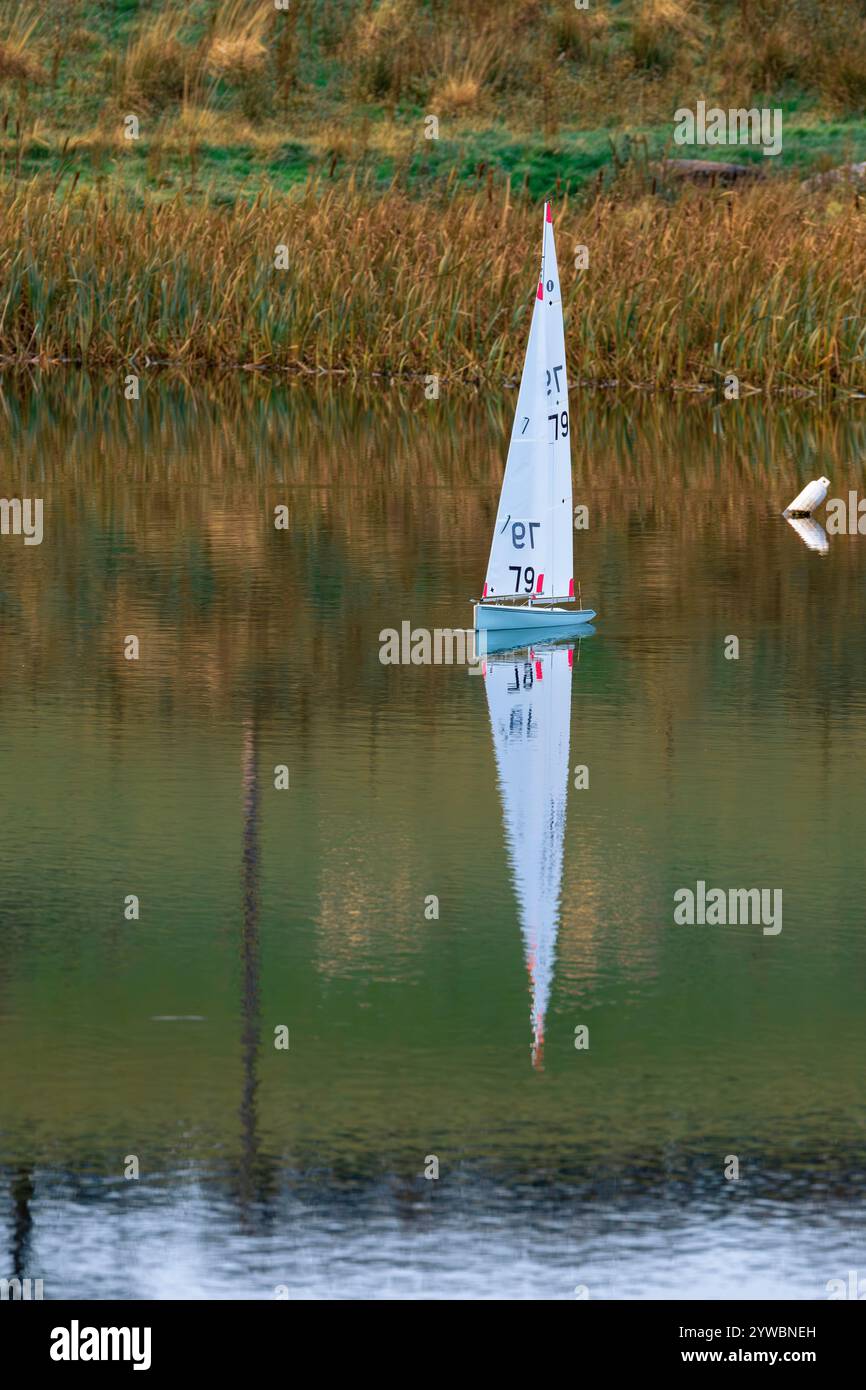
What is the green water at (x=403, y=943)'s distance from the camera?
262 inches

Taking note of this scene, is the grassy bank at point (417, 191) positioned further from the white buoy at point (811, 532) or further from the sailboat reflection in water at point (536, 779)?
the sailboat reflection in water at point (536, 779)

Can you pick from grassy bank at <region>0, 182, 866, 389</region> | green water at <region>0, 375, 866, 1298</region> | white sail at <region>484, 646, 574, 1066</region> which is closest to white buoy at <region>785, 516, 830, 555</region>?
green water at <region>0, 375, 866, 1298</region>

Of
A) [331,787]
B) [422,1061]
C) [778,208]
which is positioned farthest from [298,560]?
[778,208]

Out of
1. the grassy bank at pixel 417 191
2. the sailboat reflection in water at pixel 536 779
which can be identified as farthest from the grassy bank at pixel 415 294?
the sailboat reflection in water at pixel 536 779

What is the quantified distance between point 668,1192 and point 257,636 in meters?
8.68

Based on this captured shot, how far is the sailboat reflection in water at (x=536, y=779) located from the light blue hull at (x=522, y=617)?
0.11 metres

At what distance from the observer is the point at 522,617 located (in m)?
15.5

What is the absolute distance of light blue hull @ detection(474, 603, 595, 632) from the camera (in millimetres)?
15367

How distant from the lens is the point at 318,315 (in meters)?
31.9

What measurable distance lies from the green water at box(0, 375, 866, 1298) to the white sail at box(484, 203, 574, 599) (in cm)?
78

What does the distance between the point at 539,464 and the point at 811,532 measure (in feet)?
19.6

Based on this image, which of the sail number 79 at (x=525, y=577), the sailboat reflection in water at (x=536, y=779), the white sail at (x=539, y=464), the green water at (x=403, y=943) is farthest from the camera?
the sail number 79 at (x=525, y=577)

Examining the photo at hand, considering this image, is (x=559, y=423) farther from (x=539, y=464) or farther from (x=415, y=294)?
(x=415, y=294)
